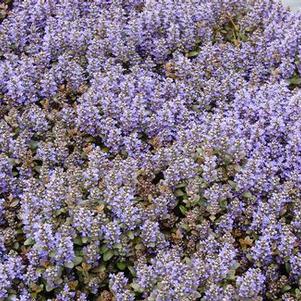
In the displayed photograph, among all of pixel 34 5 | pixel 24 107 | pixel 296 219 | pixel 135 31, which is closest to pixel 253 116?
pixel 296 219

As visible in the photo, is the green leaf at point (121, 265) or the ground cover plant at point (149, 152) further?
the green leaf at point (121, 265)

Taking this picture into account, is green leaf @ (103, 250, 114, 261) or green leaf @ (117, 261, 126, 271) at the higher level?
green leaf @ (103, 250, 114, 261)

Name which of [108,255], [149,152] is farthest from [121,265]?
[149,152]

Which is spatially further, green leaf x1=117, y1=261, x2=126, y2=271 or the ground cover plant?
green leaf x1=117, y1=261, x2=126, y2=271

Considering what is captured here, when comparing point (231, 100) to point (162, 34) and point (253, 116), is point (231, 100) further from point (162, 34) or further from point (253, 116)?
point (162, 34)

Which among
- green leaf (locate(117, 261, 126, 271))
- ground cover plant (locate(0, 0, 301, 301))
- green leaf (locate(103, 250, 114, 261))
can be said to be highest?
ground cover plant (locate(0, 0, 301, 301))

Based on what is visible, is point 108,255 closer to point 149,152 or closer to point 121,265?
point 121,265

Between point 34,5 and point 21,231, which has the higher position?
point 34,5

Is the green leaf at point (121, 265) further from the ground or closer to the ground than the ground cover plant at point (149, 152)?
closer to the ground
